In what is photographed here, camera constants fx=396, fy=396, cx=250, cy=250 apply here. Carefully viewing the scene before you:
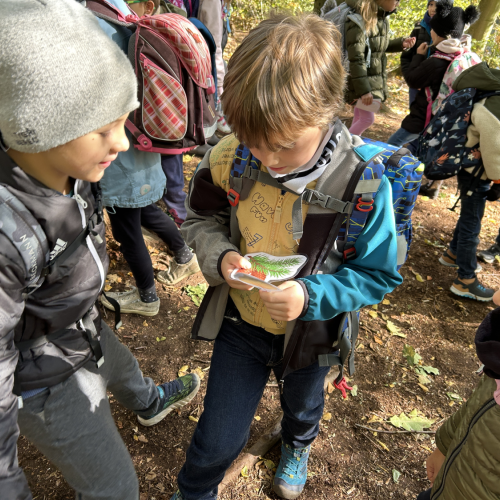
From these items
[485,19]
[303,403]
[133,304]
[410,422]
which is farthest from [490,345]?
[485,19]

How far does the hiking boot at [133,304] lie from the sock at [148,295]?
0.03 m

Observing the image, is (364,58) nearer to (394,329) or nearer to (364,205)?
(394,329)

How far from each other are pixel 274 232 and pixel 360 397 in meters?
1.97

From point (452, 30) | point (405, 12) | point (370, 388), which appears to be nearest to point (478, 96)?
point (452, 30)

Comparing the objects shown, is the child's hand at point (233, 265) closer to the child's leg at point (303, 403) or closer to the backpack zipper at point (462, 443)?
the child's leg at point (303, 403)

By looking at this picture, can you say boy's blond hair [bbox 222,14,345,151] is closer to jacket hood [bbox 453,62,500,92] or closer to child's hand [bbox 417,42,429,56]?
jacket hood [bbox 453,62,500,92]

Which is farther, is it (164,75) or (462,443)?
(164,75)

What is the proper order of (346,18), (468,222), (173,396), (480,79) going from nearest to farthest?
(173,396), (480,79), (468,222), (346,18)

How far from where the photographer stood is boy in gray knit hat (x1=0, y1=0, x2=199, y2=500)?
1.15m

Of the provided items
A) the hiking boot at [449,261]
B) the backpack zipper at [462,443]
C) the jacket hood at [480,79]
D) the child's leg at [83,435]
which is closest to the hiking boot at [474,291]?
the hiking boot at [449,261]

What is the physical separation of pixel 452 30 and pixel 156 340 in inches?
183

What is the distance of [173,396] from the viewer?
8.75 feet

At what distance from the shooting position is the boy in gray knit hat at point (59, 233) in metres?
1.15

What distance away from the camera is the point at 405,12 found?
11.9 meters
